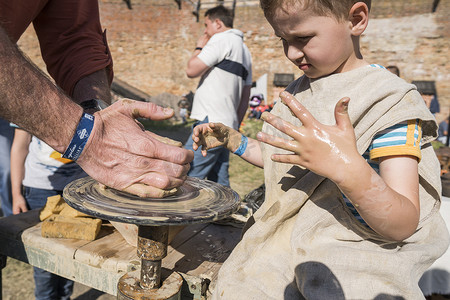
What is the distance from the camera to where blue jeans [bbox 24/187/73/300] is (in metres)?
2.49

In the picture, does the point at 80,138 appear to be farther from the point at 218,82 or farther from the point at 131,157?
the point at 218,82

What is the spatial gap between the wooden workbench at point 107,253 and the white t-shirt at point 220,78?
2010 mm

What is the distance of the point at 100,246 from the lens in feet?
5.74

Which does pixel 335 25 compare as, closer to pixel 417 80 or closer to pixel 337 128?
pixel 337 128

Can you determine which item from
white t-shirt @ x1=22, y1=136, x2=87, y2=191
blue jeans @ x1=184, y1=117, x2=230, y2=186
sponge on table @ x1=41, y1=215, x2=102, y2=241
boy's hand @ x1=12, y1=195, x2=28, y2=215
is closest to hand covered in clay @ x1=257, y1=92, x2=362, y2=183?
sponge on table @ x1=41, y1=215, x2=102, y2=241

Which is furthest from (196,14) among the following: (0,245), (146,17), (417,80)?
(0,245)

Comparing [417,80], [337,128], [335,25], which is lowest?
[417,80]

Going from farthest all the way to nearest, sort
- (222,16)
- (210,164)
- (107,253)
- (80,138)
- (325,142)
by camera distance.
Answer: (222,16) < (210,164) < (107,253) < (80,138) < (325,142)

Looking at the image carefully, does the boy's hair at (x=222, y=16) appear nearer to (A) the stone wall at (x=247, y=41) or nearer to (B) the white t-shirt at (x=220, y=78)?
(B) the white t-shirt at (x=220, y=78)

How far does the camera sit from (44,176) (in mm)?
2652

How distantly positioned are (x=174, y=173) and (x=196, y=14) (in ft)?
53.3

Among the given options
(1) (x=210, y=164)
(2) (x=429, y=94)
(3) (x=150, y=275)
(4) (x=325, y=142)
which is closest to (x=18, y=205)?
(1) (x=210, y=164)

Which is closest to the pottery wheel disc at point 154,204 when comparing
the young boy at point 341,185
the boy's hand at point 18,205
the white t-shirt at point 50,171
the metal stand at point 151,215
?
the metal stand at point 151,215

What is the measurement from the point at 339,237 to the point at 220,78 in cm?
283
